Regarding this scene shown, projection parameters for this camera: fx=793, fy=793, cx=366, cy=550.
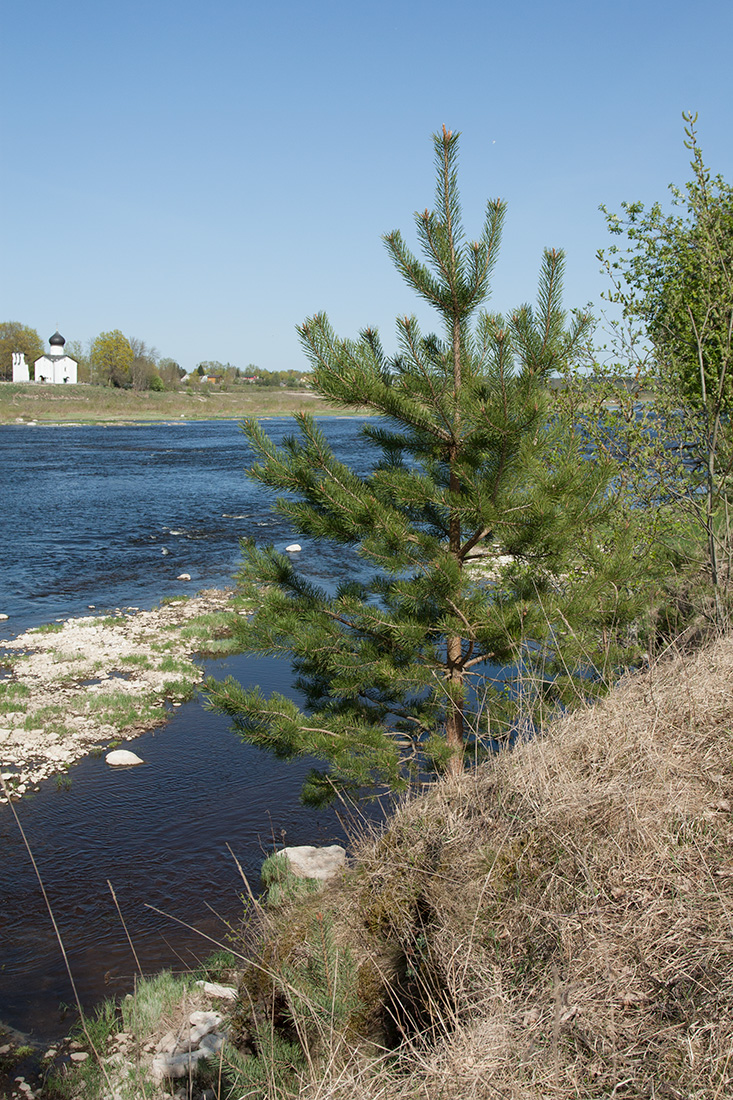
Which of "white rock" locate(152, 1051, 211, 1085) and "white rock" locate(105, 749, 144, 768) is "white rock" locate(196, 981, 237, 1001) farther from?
"white rock" locate(105, 749, 144, 768)

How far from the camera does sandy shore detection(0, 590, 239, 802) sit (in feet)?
35.7

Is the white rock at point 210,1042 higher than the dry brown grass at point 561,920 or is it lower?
lower

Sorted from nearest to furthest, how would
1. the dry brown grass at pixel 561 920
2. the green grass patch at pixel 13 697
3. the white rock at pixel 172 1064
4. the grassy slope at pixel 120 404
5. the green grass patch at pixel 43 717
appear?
the dry brown grass at pixel 561 920 → the white rock at pixel 172 1064 → the green grass patch at pixel 43 717 → the green grass patch at pixel 13 697 → the grassy slope at pixel 120 404

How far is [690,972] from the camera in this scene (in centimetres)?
305

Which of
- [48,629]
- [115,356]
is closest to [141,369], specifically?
[115,356]

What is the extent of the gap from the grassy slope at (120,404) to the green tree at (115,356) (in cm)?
961

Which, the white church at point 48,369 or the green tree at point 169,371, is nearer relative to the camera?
the white church at point 48,369

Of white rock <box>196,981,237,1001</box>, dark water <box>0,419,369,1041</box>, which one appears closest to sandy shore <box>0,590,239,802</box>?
dark water <box>0,419,369,1041</box>

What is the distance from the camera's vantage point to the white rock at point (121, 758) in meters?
10.6

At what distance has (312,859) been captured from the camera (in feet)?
25.3

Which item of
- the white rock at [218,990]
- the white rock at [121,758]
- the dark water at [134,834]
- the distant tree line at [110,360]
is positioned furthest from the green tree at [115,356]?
the white rock at [218,990]

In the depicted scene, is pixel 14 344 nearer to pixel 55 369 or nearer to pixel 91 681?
pixel 55 369

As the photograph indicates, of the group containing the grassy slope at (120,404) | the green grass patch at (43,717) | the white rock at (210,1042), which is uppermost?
the grassy slope at (120,404)

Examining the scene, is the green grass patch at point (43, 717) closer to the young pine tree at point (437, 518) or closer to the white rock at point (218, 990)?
the young pine tree at point (437, 518)
